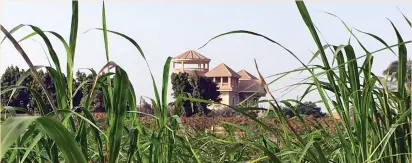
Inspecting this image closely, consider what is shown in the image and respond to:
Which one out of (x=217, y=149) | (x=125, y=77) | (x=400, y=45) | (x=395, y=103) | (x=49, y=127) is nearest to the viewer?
(x=49, y=127)

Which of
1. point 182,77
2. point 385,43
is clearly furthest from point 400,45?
point 182,77

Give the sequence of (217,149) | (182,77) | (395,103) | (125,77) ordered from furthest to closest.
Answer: (182,77)
(217,149)
(395,103)
(125,77)

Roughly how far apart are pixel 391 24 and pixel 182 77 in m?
32.1

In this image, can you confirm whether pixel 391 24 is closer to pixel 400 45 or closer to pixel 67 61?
pixel 400 45

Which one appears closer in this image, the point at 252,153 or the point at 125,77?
the point at 125,77

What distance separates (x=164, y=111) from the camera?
1.11 m

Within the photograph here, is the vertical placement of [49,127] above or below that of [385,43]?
below

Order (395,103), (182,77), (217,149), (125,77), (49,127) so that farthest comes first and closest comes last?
1. (182,77)
2. (217,149)
3. (395,103)
4. (125,77)
5. (49,127)

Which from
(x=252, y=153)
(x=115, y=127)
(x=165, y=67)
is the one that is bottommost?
(x=252, y=153)

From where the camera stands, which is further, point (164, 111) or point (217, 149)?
point (217, 149)

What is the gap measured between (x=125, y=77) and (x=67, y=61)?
0.57 feet

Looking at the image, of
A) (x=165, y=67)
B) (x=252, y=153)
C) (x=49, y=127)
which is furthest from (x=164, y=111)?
(x=252, y=153)

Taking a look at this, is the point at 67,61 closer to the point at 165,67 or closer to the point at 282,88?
the point at 165,67

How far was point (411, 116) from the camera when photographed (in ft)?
2.92
